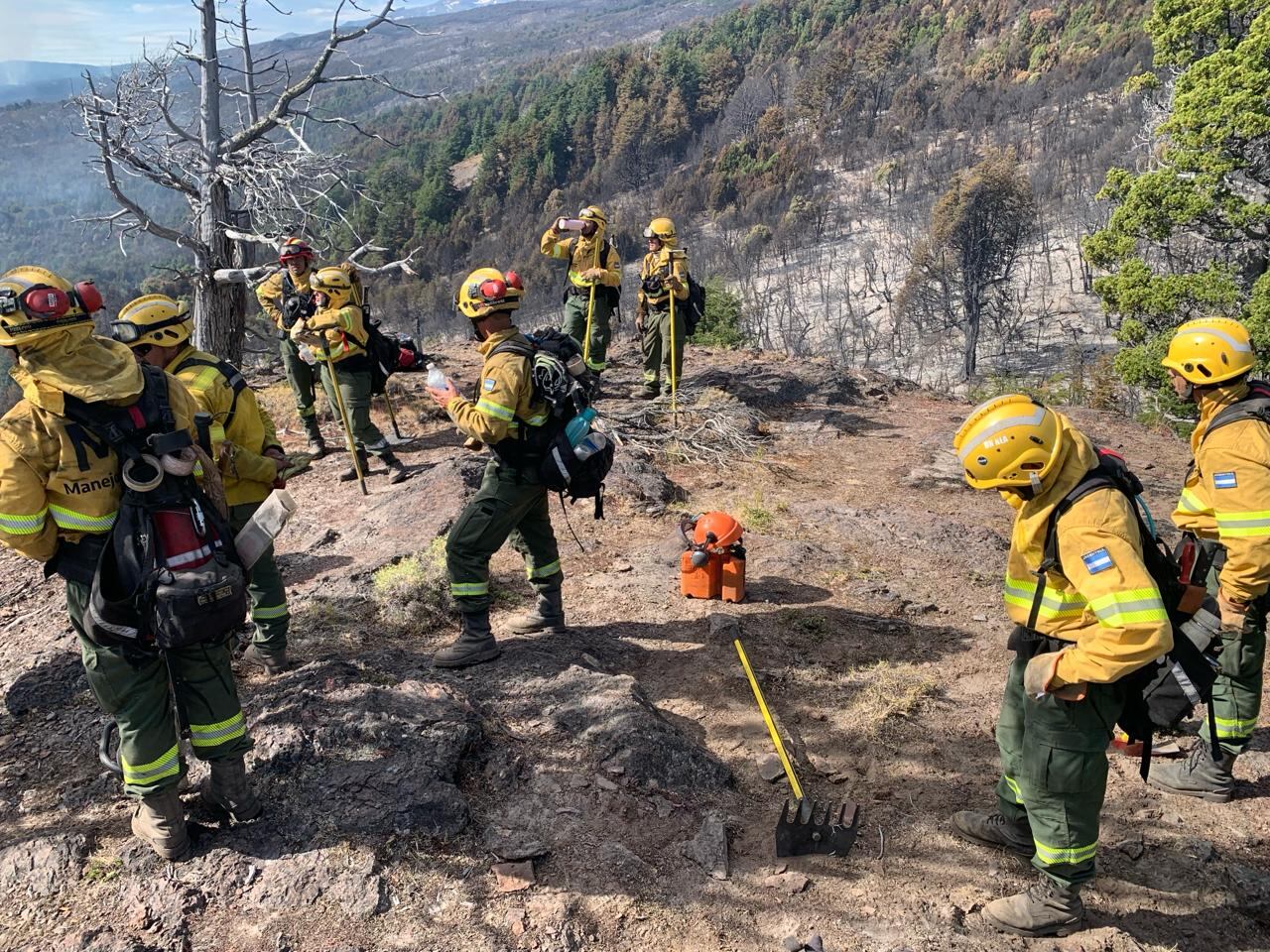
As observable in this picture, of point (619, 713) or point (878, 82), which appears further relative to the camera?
point (878, 82)

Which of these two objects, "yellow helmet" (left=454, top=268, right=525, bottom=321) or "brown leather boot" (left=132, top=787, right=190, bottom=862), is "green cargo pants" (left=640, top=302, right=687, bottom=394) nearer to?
"yellow helmet" (left=454, top=268, right=525, bottom=321)

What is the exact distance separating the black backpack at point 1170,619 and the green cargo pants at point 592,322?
698cm

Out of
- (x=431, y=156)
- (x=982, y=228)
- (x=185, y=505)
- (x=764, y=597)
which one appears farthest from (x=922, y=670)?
(x=431, y=156)

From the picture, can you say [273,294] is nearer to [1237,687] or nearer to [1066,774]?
[1066,774]

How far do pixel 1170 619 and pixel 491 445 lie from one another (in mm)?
3009

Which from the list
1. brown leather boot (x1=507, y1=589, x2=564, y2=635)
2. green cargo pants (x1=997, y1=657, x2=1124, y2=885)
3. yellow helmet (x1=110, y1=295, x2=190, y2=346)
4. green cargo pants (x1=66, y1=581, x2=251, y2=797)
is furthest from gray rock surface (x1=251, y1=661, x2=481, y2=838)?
green cargo pants (x1=997, y1=657, x2=1124, y2=885)

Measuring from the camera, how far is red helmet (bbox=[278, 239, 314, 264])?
7707 mm

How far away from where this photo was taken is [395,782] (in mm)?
3385

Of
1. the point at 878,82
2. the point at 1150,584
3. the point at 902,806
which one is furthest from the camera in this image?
the point at 878,82

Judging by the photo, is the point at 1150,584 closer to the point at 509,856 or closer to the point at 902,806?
the point at 902,806

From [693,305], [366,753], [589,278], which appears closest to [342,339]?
[589,278]

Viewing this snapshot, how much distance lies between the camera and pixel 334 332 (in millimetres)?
7219

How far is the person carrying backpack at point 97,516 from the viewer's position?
264 cm

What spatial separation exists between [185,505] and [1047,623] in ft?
9.63
